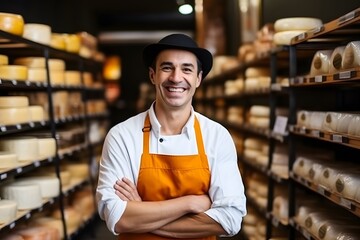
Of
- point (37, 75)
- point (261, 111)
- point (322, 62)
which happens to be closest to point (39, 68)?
point (37, 75)

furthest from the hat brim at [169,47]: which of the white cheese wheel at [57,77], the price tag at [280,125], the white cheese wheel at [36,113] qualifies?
the white cheese wheel at [57,77]

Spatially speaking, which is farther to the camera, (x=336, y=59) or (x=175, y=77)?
(x=336, y=59)

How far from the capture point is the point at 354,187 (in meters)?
2.84

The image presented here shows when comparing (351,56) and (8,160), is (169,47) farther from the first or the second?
(8,160)

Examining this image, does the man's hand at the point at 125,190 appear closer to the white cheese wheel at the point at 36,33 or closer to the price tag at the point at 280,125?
the price tag at the point at 280,125

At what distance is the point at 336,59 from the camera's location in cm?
306

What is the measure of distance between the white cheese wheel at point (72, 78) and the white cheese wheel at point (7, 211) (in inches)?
91.3

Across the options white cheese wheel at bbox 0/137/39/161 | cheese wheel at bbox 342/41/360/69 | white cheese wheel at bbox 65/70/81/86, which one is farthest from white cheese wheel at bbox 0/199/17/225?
cheese wheel at bbox 342/41/360/69

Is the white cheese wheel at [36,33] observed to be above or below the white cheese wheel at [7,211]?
above

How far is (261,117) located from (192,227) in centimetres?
320

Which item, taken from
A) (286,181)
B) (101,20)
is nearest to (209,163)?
(286,181)

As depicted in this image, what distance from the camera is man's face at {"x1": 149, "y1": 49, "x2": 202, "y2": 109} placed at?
224cm

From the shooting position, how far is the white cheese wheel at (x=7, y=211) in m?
3.68

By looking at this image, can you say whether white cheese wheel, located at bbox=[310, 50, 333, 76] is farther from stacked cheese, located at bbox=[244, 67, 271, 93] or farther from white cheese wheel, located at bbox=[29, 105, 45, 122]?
white cheese wheel, located at bbox=[29, 105, 45, 122]
